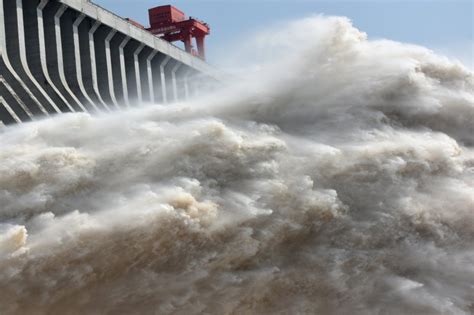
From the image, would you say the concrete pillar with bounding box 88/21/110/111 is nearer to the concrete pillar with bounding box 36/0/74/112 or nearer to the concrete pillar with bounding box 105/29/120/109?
the concrete pillar with bounding box 105/29/120/109

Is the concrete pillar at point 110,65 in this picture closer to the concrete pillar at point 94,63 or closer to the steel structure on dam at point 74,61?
the steel structure on dam at point 74,61

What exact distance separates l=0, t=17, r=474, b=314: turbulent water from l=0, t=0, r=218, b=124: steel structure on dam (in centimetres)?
2196

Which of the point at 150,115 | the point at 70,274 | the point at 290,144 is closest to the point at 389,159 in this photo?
the point at 290,144

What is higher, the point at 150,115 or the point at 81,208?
the point at 150,115

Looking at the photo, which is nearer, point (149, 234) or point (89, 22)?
point (149, 234)

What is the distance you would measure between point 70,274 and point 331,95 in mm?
8657

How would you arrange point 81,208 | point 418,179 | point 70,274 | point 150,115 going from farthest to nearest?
point 150,115
point 418,179
point 81,208
point 70,274

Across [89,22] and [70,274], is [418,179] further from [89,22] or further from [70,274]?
[89,22]

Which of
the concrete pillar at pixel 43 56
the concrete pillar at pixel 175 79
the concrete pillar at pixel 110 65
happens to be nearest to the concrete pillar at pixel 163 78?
the concrete pillar at pixel 175 79

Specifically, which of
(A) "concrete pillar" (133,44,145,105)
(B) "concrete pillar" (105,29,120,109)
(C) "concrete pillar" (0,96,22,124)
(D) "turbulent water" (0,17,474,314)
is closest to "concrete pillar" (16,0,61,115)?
(C) "concrete pillar" (0,96,22,124)

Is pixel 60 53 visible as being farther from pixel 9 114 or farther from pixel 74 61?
pixel 9 114

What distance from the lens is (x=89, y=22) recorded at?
165 feet

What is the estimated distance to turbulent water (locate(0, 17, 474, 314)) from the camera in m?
15.8

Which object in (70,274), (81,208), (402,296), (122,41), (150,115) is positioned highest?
A: (122,41)
